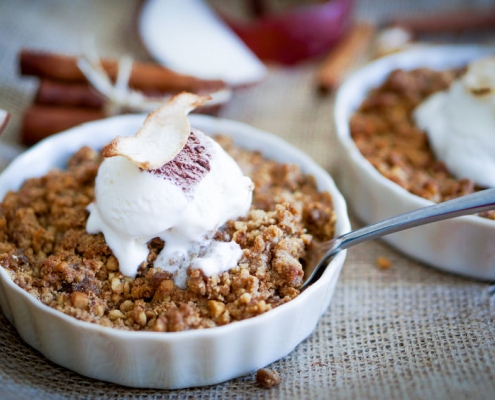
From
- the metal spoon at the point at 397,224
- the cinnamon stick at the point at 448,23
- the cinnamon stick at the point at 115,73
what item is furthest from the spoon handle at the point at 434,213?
the cinnamon stick at the point at 448,23

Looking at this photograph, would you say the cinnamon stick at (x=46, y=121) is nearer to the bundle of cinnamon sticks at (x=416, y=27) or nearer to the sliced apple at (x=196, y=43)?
the sliced apple at (x=196, y=43)

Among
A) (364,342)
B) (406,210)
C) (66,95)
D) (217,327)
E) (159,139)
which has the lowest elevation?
(364,342)

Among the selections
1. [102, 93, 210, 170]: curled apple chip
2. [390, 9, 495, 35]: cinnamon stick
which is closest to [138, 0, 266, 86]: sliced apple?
[390, 9, 495, 35]: cinnamon stick

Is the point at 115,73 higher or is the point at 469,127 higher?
the point at 115,73

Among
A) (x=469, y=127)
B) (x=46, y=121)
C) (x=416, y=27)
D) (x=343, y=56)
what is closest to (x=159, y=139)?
(x=46, y=121)

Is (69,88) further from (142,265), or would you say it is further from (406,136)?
(406,136)

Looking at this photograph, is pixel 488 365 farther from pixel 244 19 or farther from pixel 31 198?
pixel 244 19

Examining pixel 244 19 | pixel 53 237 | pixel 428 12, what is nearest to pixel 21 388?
pixel 53 237

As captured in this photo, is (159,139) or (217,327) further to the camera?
(159,139)
